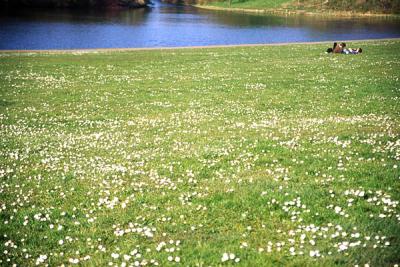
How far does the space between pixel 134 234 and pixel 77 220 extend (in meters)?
1.76

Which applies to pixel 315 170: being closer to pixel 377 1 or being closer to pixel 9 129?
pixel 9 129

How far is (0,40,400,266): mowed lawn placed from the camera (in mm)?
8781

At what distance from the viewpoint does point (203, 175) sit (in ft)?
42.0

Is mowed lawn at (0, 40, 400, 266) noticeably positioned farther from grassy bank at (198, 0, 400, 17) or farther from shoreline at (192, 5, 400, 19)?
grassy bank at (198, 0, 400, 17)

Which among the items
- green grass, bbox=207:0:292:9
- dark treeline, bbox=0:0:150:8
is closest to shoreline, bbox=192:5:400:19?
green grass, bbox=207:0:292:9

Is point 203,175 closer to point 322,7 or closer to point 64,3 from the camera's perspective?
point 64,3

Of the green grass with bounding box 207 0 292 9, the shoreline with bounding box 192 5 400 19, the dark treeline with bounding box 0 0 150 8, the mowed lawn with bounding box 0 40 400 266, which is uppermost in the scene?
the green grass with bounding box 207 0 292 9

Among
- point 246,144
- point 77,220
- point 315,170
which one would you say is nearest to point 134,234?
point 77,220

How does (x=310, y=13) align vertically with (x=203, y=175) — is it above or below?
above

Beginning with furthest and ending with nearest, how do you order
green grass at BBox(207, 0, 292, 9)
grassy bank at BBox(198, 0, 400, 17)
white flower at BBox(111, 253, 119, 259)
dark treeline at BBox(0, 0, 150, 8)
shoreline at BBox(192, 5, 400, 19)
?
green grass at BBox(207, 0, 292, 9), dark treeline at BBox(0, 0, 150, 8), grassy bank at BBox(198, 0, 400, 17), shoreline at BBox(192, 5, 400, 19), white flower at BBox(111, 253, 119, 259)

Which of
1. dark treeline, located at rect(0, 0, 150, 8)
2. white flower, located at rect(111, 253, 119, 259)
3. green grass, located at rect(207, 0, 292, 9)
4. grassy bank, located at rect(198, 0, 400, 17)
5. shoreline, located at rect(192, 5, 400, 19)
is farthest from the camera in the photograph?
green grass, located at rect(207, 0, 292, 9)

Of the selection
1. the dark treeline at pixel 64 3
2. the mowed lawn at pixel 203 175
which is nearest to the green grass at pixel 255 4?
the dark treeline at pixel 64 3

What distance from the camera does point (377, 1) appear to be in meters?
136

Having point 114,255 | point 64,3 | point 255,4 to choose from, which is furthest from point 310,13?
point 114,255
